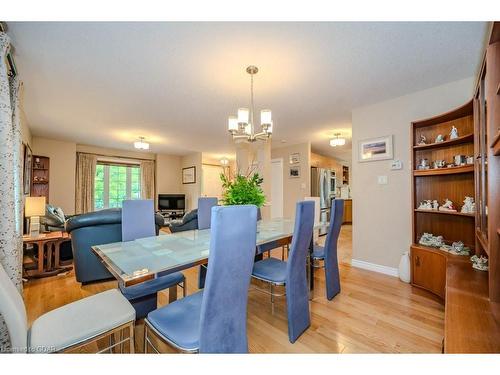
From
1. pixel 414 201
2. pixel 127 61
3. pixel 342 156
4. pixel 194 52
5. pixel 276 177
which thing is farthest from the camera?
pixel 342 156

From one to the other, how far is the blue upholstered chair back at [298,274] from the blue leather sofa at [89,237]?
2209 millimetres

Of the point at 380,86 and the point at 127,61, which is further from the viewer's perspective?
the point at 380,86

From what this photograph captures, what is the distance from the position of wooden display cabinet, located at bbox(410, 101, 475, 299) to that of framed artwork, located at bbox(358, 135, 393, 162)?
0.34 metres

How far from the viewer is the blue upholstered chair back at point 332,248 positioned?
2.18m

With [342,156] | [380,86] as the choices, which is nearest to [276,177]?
[342,156]

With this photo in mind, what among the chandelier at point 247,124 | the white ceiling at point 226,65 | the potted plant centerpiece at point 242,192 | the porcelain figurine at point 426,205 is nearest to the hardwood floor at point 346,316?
the porcelain figurine at point 426,205

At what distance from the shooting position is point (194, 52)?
194 centimetres

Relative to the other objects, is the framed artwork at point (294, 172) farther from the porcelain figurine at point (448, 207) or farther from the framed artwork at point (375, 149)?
the porcelain figurine at point (448, 207)

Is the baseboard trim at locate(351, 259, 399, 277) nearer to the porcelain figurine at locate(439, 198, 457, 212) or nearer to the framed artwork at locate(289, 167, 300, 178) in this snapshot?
the porcelain figurine at locate(439, 198, 457, 212)

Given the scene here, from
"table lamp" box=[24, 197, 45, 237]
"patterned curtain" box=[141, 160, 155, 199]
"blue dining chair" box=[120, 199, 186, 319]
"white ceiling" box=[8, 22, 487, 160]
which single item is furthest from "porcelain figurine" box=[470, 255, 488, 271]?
"patterned curtain" box=[141, 160, 155, 199]

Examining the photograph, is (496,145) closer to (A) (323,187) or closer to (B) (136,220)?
(B) (136,220)

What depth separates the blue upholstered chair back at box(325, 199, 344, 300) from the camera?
7.15ft
